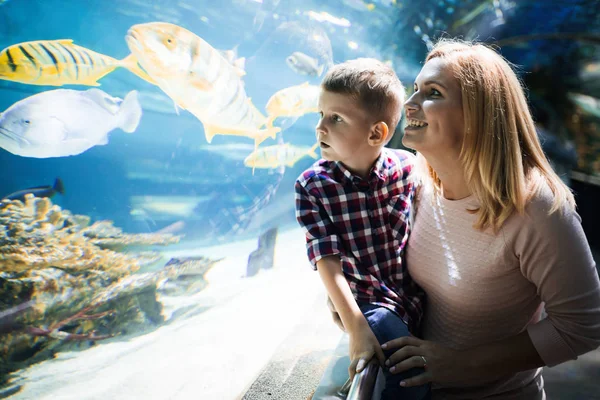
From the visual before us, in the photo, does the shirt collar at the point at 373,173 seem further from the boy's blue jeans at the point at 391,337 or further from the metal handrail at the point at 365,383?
the metal handrail at the point at 365,383

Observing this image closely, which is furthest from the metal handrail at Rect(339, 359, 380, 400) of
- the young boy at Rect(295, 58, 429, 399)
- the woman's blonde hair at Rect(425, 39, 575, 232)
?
the woman's blonde hair at Rect(425, 39, 575, 232)

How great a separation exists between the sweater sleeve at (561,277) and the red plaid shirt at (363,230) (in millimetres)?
374

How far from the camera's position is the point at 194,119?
2.86 meters

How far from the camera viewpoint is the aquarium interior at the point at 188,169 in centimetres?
198

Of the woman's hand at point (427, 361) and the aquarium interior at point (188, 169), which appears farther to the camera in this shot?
the aquarium interior at point (188, 169)

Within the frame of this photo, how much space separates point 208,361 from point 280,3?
2.95 meters

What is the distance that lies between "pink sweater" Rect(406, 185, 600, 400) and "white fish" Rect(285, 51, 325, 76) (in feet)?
8.20

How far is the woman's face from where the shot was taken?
1.12 m

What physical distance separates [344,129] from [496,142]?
17.8 inches

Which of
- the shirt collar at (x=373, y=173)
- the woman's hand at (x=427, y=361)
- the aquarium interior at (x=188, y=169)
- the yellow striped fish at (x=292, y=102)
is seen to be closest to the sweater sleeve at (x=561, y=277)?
the woman's hand at (x=427, y=361)

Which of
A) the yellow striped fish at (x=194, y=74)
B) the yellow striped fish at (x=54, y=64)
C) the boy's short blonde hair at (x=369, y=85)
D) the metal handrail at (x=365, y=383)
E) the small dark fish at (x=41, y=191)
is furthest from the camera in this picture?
the yellow striped fish at (x=194, y=74)

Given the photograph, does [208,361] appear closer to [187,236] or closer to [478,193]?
[187,236]

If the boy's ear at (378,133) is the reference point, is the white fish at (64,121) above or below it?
above

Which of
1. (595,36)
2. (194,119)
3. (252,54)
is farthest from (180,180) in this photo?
(595,36)
